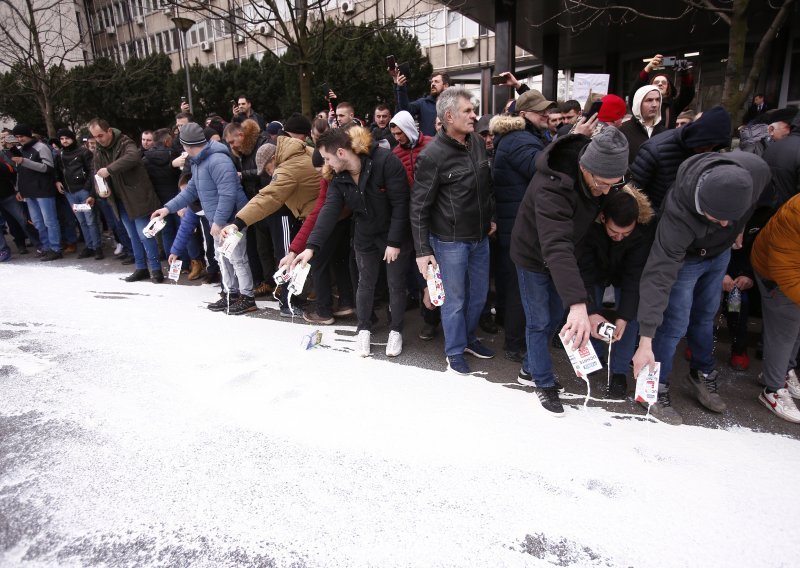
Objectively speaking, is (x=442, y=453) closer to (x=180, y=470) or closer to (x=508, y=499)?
(x=508, y=499)

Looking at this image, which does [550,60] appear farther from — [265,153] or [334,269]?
[334,269]

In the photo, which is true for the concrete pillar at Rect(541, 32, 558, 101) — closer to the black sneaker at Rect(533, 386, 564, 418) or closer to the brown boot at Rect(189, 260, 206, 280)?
the brown boot at Rect(189, 260, 206, 280)

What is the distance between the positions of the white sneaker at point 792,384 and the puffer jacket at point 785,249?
2.39 feet

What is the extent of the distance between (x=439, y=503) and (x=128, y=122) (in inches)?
1207

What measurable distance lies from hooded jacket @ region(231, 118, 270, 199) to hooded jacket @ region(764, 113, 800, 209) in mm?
4450

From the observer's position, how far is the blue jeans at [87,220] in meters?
7.69

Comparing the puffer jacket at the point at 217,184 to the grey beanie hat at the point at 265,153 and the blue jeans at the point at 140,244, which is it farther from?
the blue jeans at the point at 140,244

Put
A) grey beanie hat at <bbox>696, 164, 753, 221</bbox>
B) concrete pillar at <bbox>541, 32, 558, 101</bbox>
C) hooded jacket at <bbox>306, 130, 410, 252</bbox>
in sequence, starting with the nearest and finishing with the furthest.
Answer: grey beanie hat at <bbox>696, 164, 753, 221</bbox> → hooded jacket at <bbox>306, 130, 410, 252</bbox> → concrete pillar at <bbox>541, 32, 558, 101</bbox>

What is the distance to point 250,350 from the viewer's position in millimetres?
4086

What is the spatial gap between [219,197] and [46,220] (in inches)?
187

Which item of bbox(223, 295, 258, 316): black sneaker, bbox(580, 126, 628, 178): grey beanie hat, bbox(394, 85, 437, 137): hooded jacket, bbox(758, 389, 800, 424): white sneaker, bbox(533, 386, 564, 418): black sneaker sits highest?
bbox(394, 85, 437, 137): hooded jacket

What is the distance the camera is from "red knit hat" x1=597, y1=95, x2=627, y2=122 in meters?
3.75

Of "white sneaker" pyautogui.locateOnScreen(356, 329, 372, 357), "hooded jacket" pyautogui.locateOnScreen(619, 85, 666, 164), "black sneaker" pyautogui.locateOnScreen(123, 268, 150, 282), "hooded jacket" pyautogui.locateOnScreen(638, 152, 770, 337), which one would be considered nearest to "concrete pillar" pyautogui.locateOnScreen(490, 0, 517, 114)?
"hooded jacket" pyautogui.locateOnScreen(619, 85, 666, 164)

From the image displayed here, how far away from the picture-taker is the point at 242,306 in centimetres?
520
